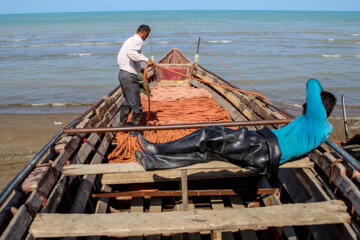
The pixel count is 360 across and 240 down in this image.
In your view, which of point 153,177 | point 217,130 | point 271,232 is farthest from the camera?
point 153,177

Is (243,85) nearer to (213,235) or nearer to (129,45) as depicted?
(129,45)

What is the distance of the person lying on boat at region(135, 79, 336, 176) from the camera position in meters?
2.07

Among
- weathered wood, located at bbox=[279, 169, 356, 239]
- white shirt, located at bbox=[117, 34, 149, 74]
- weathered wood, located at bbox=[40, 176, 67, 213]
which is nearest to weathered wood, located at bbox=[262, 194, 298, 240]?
weathered wood, located at bbox=[279, 169, 356, 239]

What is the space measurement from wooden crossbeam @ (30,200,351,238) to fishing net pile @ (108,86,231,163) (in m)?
1.90

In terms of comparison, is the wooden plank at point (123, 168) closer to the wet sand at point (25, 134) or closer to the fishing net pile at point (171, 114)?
the fishing net pile at point (171, 114)

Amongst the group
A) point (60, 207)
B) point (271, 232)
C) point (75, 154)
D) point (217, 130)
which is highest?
point (217, 130)

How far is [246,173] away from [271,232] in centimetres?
74

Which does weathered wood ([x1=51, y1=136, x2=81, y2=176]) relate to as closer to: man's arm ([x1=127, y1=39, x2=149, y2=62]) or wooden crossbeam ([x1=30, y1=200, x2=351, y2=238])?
wooden crossbeam ([x1=30, y1=200, x2=351, y2=238])

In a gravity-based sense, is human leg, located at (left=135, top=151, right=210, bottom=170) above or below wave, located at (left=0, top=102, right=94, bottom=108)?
above

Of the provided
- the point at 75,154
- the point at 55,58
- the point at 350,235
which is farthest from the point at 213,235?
the point at 55,58

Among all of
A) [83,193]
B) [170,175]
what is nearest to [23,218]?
[83,193]

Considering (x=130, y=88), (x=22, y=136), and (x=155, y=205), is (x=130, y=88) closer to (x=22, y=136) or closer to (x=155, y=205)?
(x=155, y=205)

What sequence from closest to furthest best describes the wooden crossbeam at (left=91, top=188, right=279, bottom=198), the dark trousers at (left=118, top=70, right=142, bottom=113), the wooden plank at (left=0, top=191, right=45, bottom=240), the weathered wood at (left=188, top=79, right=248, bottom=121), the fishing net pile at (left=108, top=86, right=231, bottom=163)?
1. the wooden plank at (left=0, top=191, right=45, bottom=240)
2. the wooden crossbeam at (left=91, top=188, right=279, bottom=198)
3. the fishing net pile at (left=108, top=86, right=231, bottom=163)
4. the dark trousers at (left=118, top=70, right=142, bottom=113)
5. the weathered wood at (left=188, top=79, right=248, bottom=121)

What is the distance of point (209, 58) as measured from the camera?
1938cm
